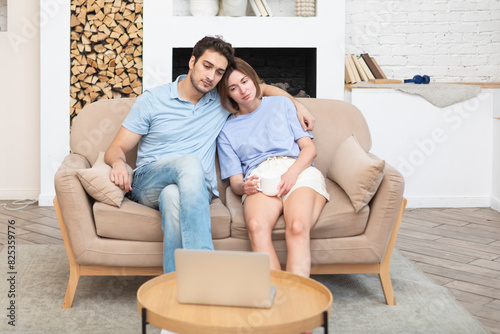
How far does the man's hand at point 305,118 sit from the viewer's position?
2.93 meters

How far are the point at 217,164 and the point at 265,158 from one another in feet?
0.96

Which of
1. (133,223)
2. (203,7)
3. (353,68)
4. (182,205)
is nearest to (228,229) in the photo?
(182,205)

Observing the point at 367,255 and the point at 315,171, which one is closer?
the point at 367,255

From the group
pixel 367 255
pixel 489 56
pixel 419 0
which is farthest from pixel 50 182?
pixel 489 56

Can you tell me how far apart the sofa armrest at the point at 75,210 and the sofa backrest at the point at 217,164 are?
0.46 metres

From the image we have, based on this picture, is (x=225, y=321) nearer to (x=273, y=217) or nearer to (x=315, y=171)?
(x=273, y=217)

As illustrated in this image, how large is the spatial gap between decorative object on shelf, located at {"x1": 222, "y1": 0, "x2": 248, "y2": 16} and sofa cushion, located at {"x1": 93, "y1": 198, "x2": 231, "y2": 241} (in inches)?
88.3

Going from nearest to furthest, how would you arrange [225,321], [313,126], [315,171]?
[225,321]
[315,171]
[313,126]

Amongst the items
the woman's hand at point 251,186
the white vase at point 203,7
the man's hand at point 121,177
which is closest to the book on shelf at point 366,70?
the white vase at point 203,7

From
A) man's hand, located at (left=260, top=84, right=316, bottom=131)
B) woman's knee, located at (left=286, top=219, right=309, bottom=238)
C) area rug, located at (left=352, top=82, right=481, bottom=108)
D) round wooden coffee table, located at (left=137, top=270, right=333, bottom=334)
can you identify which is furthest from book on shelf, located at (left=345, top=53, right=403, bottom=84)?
round wooden coffee table, located at (left=137, top=270, right=333, bottom=334)

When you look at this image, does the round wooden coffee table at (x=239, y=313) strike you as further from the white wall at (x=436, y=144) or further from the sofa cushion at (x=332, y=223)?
the white wall at (x=436, y=144)

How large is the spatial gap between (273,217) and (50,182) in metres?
2.50

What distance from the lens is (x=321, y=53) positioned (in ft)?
14.7

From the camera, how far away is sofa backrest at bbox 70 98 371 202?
2.97 m
